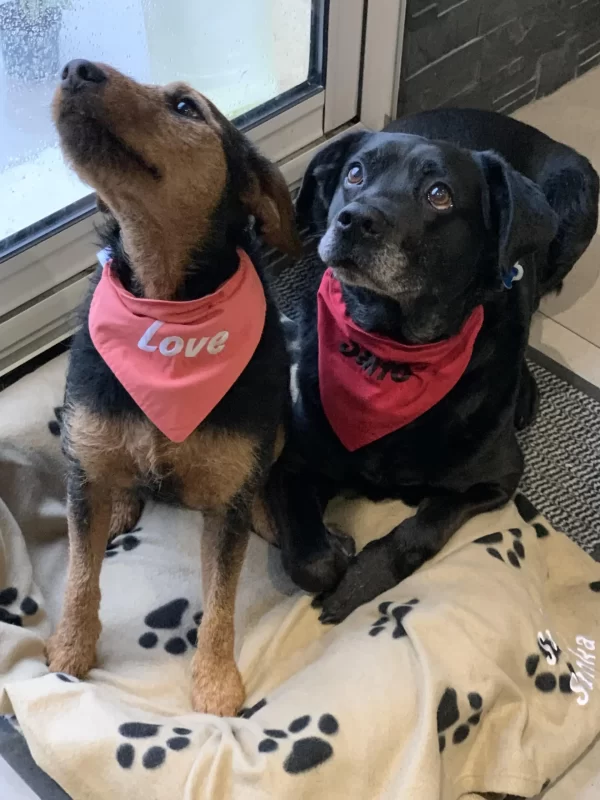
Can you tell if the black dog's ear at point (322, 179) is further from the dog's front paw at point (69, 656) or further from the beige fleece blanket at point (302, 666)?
the dog's front paw at point (69, 656)

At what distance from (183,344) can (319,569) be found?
0.60m

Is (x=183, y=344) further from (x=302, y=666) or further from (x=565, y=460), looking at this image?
(x=565, y=460)

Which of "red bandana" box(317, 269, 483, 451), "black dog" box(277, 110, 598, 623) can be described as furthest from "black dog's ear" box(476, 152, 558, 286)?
"red bandana" box(317, 269, 483, 451)

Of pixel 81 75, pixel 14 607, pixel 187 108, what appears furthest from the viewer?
pixel 14 607

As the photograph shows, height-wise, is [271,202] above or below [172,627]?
above

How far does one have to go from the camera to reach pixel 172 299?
1.57 meters

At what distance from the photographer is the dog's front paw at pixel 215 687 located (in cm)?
171

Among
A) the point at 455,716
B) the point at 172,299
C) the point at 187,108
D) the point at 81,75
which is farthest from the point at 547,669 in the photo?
the point at 81,75

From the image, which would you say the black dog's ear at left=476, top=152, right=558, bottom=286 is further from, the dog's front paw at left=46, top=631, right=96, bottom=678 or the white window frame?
the dog's front paw at left=46, top=631, right=96, bottom=678

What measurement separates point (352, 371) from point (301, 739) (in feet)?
2.55

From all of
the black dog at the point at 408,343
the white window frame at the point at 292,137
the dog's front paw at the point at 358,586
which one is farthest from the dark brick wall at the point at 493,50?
the dog's front paw at the point at 358,586

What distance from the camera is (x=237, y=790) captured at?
1.49m

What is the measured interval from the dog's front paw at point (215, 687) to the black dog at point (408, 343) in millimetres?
257

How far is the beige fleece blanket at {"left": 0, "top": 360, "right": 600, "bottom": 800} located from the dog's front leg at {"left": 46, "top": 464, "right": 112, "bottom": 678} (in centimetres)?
5
